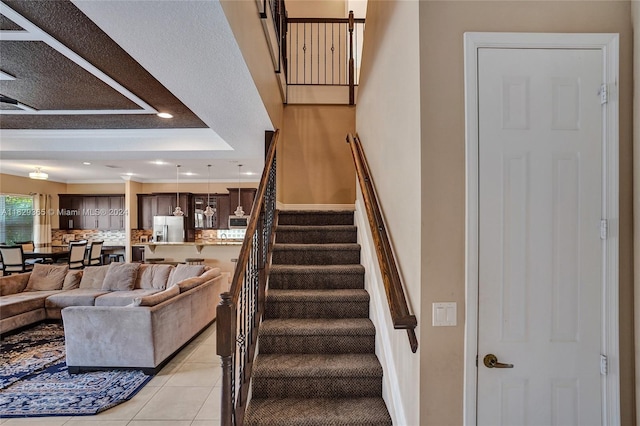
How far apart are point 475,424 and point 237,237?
9.00m

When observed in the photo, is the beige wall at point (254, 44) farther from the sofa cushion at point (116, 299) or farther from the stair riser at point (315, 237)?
the sofa cushion at point (116, 299)

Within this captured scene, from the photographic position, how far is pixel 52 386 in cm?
317

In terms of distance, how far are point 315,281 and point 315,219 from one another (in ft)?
3.63

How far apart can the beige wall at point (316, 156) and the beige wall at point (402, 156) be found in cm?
195

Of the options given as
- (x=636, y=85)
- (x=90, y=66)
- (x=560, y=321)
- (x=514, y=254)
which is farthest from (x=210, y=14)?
(x=560, y=321)

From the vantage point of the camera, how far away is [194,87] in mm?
2527

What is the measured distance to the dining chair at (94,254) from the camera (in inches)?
312

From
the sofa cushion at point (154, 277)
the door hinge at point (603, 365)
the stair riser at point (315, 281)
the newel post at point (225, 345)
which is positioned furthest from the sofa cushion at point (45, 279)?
the door hinge at point (603, 365)

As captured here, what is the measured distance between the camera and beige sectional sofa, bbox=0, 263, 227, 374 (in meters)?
3.48

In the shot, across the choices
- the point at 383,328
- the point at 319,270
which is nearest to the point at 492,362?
the point at 383,328

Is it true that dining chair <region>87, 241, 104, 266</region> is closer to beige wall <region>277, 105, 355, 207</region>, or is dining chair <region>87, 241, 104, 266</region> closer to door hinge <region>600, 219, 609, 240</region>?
beige wall <region>277, 105, 355, 207</region>

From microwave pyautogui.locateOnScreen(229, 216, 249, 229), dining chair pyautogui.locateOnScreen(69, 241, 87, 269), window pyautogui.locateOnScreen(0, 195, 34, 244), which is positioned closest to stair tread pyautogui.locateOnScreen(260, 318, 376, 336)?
microwave pyautogui.locateOnScreen(229, 216, 249, 229)

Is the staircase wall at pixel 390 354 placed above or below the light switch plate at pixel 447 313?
below

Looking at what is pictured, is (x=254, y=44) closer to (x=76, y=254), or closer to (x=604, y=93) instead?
(x=604, y=93)
